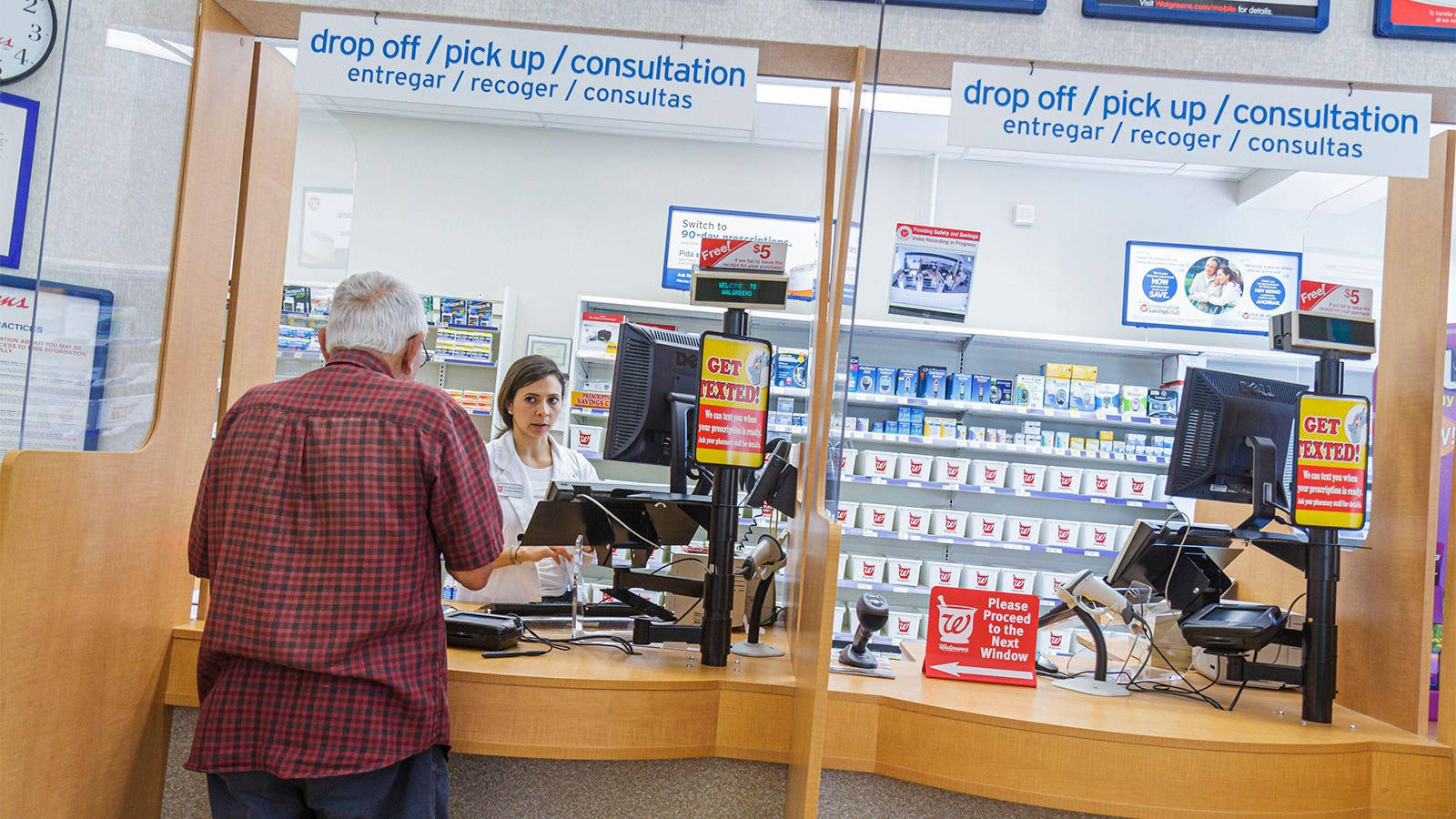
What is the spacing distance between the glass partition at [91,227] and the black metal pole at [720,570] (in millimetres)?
1437

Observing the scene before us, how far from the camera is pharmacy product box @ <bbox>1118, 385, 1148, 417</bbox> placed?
5.57 metres

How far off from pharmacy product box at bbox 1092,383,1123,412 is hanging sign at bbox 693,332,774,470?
3925 millimetres

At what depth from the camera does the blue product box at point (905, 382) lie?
18.5 ft

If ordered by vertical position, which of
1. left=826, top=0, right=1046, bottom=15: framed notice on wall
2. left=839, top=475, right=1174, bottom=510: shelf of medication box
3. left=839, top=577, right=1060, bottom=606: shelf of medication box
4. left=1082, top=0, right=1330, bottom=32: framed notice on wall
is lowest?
left=839, top=577, right=1060, bottom=606: shelf of medication box

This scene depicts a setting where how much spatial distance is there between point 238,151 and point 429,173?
413 centimetres

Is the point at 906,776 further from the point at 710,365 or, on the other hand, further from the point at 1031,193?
the point at 1031,193

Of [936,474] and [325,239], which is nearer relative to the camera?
[325,239]

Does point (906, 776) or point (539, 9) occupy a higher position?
point (539, 9)

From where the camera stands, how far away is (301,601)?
1.61 m

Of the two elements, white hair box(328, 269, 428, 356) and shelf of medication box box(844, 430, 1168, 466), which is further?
shelf of medication box box(844, 430, 1168, 466)

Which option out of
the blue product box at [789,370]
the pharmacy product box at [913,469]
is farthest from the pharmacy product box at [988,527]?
the blue product box at [789,370]

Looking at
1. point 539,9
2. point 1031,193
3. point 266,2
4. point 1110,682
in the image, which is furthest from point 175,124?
point 1031,193

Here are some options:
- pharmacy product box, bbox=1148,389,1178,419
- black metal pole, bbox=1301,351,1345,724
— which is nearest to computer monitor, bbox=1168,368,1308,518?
black metal pole, bbox=1301,351,1345,724

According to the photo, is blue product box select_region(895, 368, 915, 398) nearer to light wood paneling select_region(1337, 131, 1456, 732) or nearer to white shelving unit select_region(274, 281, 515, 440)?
white shelving unit select_region(274, 281, 515, 440)
